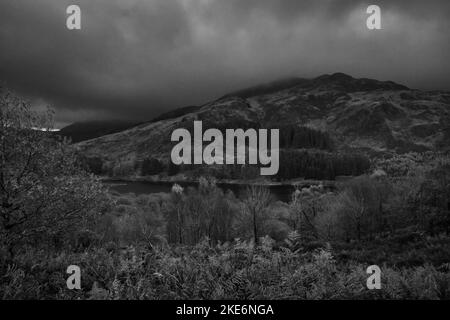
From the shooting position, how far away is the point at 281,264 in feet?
39.5

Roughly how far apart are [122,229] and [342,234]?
4319cm

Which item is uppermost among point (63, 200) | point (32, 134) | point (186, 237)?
point (32, 134)

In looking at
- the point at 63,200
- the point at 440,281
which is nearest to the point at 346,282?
the point at 440,281

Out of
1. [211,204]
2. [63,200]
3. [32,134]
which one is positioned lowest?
[211,204]

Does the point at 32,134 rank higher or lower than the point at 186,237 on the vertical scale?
higher

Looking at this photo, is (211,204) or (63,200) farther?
(211,204)

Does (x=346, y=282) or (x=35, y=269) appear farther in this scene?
(x=35, y=269)

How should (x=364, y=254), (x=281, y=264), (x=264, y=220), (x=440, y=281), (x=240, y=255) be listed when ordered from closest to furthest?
(x=440, y=281), (x=281, y=264), (x=240, y=255), (x=364, y=254), (x=264, y=220)
